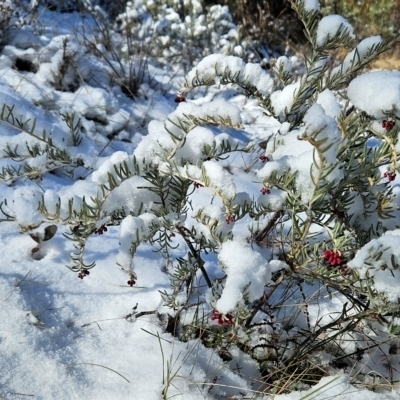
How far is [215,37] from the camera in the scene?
4402 millimetres

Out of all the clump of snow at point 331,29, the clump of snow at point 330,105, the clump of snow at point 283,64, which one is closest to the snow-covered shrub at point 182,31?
the clump of snow at point 283,64

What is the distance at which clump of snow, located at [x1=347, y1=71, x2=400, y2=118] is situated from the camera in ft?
2.95

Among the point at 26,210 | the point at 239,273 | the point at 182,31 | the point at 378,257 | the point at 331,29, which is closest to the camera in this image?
the point at 378,257

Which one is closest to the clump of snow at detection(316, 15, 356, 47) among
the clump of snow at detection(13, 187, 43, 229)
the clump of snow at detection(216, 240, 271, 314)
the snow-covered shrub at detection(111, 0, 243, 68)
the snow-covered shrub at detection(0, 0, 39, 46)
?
the clump of snow at detection(216, 240, 271, 314)

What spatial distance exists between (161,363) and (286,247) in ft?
2.21

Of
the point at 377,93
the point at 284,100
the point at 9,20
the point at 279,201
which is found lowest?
the point at 9,20

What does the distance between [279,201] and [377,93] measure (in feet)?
1.14

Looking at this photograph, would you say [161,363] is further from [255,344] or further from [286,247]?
[286,247]

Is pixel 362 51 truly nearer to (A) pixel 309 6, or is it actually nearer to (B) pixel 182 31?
(A) pixel 309 6

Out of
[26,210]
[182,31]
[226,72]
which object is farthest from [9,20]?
[226,72]

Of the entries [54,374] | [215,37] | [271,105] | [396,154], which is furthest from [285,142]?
[215,37]

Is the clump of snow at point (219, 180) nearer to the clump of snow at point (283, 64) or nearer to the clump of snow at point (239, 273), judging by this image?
the clump of snow at point (239, 273)

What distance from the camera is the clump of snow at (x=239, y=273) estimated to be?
0.91 m

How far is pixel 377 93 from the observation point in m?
0.92
